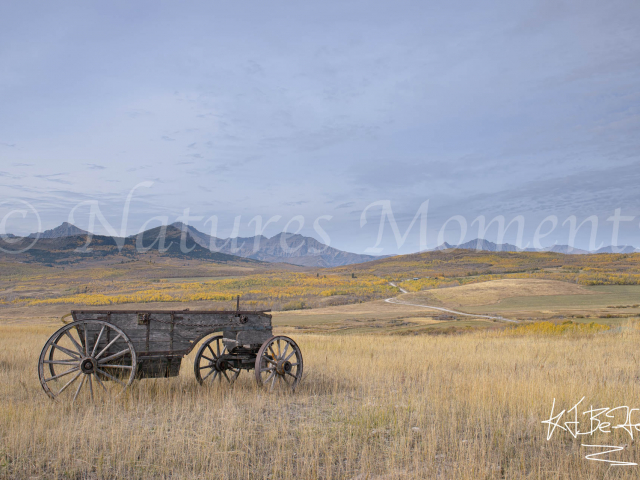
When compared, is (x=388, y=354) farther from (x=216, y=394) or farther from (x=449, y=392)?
(x=216, y=394)

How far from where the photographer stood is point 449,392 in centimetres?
795

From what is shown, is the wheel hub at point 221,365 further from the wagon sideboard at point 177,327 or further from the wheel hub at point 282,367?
the wheel hub at point 282,367

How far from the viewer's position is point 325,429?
19.3ft

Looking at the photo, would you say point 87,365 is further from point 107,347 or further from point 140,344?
point 140,344

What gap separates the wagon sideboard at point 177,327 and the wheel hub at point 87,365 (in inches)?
15.5

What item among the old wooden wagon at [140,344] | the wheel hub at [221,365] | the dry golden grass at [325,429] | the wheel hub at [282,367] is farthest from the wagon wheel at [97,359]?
the wheel hub at [282,367]

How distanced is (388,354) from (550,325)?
11.9 m

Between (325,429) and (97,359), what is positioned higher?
(97,359)

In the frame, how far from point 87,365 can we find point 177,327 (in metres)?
1.56

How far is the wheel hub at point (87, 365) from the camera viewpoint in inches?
282

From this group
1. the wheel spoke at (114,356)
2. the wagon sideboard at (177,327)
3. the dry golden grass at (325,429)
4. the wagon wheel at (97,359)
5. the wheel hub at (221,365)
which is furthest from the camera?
the wheel hub at (221,365)

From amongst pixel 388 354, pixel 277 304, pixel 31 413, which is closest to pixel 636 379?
pixel 388 354

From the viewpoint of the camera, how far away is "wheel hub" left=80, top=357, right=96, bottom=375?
715 centimetres

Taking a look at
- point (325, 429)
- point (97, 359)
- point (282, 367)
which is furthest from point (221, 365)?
point (325, 429)
